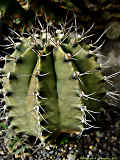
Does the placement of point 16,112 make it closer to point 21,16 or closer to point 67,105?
point 67,105

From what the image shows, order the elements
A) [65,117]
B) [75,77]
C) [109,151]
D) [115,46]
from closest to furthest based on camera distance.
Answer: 1. [75,77]
2. [65,117]
3. [109,151]
4. [115,46]

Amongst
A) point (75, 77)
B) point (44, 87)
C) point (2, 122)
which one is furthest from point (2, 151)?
point (75, 77)

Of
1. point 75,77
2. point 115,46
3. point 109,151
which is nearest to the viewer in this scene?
point 75,77

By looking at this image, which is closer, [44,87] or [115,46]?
[44,87]

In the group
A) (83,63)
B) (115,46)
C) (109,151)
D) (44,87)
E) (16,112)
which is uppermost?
(115,46)

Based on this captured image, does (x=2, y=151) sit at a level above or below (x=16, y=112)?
below
